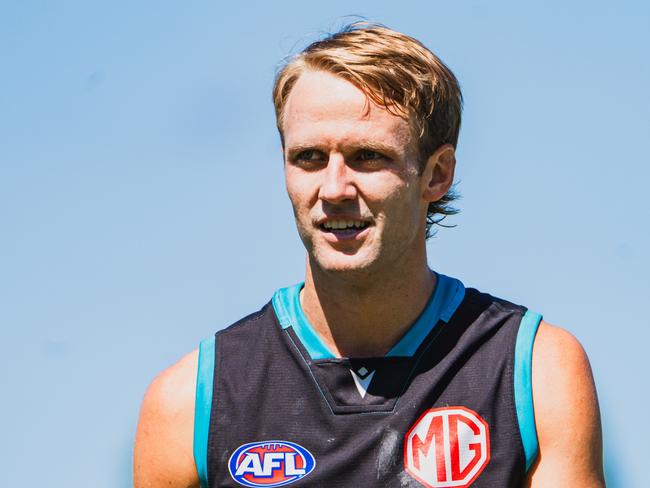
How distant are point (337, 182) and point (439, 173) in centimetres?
73

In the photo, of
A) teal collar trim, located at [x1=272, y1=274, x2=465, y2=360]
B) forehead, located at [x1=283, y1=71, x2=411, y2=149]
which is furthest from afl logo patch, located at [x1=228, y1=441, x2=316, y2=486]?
forehead, located at [x1=283, y1=71, x2=411, y2=149]

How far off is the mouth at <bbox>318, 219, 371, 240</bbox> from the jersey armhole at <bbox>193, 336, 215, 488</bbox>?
2.90ft

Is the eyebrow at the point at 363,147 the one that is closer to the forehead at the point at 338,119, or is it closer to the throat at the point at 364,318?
the forehead at the point at 338,119

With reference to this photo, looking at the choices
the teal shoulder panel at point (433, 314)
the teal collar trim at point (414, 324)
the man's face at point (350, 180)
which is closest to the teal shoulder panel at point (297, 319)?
the teal collar trim at point (414, 324)

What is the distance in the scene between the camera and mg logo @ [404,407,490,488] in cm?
591

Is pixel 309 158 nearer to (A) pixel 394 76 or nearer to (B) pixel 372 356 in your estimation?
(A) pixel 394 76

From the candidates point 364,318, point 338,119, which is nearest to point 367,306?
point 364,318

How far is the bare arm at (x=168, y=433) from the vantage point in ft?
20.2

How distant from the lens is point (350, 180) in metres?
5.84

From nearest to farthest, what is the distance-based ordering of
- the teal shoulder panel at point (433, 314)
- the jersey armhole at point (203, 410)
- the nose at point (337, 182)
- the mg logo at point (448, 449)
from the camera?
the nose at point (337, 182)
the mg logo at point (448, 449)
the jersey armhole at point (203, 410)
the teal shoulder panel at point (433, 314)

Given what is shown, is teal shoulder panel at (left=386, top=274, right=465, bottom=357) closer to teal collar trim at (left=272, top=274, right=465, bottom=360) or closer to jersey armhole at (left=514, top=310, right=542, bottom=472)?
teal collar trim at (left=272, top=274, right=465, bottom=360)

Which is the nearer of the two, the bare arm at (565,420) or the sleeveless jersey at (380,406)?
the bare arm at (565,420)

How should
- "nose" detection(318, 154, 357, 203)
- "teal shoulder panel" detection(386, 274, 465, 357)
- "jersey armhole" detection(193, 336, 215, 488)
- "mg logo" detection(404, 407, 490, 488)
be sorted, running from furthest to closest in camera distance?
"teal shoulder panel" detection(386, 274, 465, 357) → "jersey armhole" detection(193, 336, 215, 488) → "mg logo" detection(404, 407, 490, 488) → "nose" detection(318, 154, 357, 203)

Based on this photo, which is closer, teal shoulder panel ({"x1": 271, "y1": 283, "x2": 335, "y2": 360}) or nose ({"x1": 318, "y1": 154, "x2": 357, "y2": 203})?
nose ({"x1": 318, "y1": 154, "x2": 357, "y2": 203})
